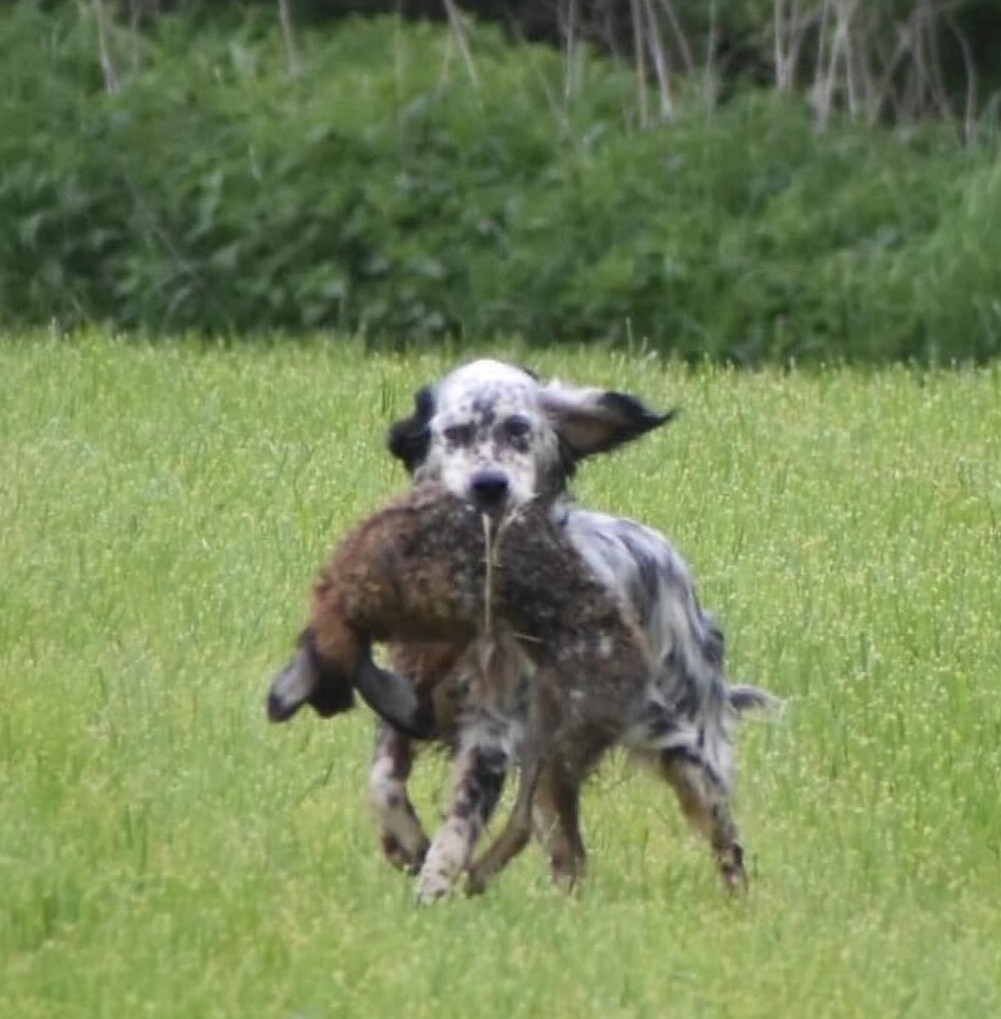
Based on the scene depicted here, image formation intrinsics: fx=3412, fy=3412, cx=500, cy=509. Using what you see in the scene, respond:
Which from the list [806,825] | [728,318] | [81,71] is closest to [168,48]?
[81,71]

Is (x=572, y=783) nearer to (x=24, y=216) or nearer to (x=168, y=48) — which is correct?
(x=24, y=216)

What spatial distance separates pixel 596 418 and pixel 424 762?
3.79ft

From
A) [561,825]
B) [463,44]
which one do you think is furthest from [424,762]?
[463,44]

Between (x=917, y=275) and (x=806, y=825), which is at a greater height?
(x=806, y=825)

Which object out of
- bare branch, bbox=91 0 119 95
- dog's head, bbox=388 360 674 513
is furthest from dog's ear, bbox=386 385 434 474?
bare branch, bbox=91 0 119 95

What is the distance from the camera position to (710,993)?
6500 mm

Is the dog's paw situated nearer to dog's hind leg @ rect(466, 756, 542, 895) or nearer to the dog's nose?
dog's hind leg @ rect(466, 756, 542, 895)

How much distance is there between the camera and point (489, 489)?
7.05m

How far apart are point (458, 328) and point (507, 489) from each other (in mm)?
10192

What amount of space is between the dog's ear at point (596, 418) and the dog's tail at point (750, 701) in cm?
88

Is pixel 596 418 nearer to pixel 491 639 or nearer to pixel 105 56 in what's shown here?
pixel 491 639

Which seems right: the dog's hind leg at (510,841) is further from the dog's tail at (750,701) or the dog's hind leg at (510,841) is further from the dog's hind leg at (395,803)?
the dog's tail at (750,701)

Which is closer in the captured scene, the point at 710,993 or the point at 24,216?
the point at 710,993

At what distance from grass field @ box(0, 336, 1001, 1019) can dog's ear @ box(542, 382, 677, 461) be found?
31.7 inches
